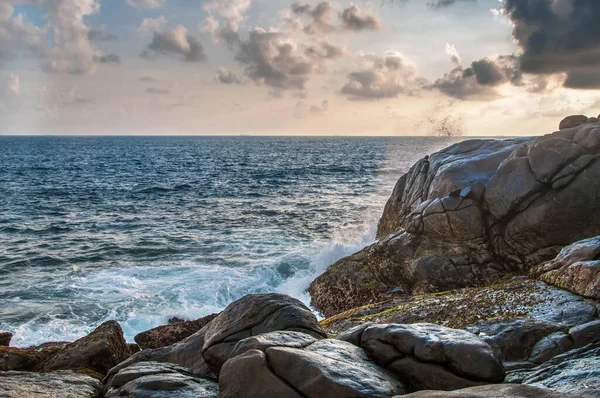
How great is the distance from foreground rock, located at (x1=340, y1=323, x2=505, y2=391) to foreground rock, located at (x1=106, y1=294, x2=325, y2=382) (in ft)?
6.52

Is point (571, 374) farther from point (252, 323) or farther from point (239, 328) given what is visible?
point (239, 328)

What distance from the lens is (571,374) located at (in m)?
7.51

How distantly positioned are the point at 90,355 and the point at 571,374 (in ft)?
35.4

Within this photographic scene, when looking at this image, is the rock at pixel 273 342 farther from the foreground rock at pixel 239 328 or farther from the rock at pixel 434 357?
the rock at pixel 434 357

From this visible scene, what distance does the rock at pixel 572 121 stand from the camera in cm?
2219

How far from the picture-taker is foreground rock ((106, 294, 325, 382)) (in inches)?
388

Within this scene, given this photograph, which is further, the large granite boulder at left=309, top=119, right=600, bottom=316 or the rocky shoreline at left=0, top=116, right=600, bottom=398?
the large granite boulder at left=309, top=119, right=600, bottom=316

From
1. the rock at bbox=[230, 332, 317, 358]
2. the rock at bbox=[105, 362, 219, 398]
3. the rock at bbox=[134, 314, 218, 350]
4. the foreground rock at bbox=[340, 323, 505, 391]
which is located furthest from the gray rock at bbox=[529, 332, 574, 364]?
the rock at bbox=[134, 314, 218, 350]

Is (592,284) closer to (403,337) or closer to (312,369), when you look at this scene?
(403,337)

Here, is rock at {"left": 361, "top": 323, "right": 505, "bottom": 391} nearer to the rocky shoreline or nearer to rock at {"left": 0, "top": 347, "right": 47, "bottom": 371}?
the rocky shoreline

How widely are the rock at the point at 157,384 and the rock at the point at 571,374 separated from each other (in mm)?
5461

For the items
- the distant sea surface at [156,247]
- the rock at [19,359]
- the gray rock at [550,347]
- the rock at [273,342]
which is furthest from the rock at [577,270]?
the rock at [19,359]

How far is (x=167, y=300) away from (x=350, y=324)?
42.0 ft

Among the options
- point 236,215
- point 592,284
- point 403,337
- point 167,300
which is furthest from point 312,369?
point 236,215
